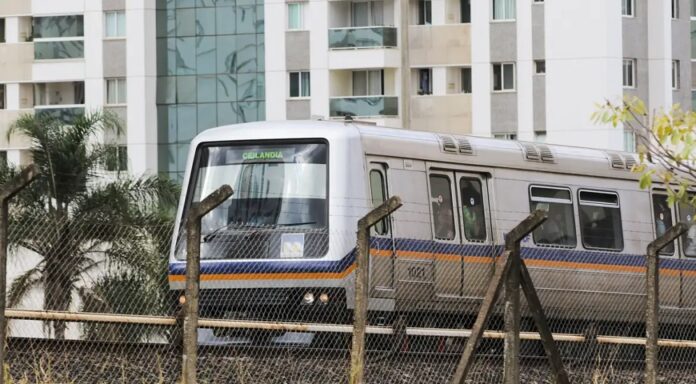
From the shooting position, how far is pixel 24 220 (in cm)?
2712

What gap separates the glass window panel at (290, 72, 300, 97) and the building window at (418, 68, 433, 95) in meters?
3.87

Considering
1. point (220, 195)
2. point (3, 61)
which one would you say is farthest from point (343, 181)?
point (3, 61)

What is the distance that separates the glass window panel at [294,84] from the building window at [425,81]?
3866 mm

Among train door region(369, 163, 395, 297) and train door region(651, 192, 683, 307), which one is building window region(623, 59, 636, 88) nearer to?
train door region(651, 192, 683, 307)

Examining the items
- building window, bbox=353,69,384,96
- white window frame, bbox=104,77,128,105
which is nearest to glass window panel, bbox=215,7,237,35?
white window frame, bbox=104,77,128,105

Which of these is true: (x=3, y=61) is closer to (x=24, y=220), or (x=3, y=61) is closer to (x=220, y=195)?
(x=24, y=220)

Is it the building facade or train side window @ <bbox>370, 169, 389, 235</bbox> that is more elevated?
the building facade

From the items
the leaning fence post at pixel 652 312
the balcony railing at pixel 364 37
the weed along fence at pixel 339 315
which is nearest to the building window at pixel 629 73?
the balcony railing at pixel 364 37

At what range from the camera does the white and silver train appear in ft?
65.4

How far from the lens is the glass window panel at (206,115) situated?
57.5 m

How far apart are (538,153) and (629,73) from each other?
103 ft

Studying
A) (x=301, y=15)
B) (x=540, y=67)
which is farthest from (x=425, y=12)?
(x=540, y=67)

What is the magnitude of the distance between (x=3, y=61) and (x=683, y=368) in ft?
140

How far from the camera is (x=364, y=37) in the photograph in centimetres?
5562
